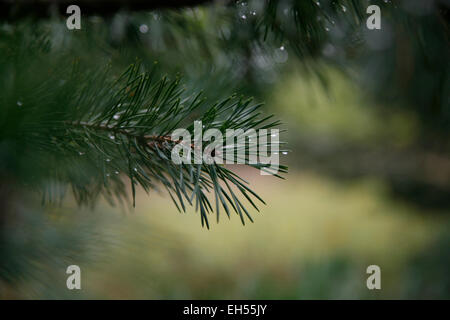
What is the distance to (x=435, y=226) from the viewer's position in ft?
3.94

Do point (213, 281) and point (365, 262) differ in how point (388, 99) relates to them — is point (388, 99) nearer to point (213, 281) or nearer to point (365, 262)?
point (365, 262)

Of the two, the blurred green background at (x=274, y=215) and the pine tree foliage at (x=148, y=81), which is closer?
the pine tree foliage at (x=148, y=81)

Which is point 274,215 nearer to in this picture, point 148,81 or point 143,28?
point 143,28

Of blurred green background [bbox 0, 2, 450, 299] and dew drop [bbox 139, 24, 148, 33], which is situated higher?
dew drop [bbox 139, 24, 148, 33]

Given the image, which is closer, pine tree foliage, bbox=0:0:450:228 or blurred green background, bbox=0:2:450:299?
pine tree foliage, bbox=0:0:450:228

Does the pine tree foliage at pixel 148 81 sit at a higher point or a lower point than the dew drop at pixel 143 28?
lower

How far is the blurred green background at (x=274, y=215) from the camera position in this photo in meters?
0.41

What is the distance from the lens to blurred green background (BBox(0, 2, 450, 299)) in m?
0.41

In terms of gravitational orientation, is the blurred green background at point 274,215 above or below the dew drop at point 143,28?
below

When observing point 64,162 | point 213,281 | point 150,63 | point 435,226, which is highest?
point 150,63

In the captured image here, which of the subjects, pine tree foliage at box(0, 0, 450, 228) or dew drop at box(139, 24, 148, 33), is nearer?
pine tree foliage at box(0, 0, 450, 228)

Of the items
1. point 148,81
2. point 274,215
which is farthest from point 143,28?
point 274,215
